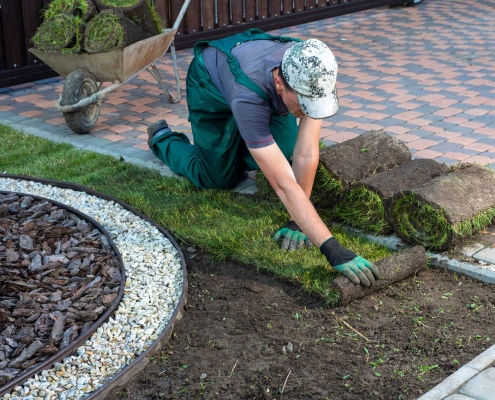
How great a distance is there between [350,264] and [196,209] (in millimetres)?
1566

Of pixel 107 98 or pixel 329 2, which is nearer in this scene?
pixel 107 98

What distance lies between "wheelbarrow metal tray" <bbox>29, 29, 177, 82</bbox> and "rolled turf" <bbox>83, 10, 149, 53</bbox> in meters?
0.06

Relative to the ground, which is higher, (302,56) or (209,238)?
(302,56)

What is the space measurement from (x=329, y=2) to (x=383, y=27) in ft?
3.96

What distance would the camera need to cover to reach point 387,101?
770cm

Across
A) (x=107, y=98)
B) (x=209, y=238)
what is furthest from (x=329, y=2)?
(x=209, y=238)

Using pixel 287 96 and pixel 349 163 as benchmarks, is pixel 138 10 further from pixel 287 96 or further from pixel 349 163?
pixel 287 96

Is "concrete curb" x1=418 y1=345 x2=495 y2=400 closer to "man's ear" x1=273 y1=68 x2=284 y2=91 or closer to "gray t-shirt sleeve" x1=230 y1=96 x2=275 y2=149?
"gray t-shirt sleeve" x1=230 y1=96 x2=275 y2=149

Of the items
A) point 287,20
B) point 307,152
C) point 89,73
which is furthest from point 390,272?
point 287,20

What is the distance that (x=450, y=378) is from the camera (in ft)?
11.5

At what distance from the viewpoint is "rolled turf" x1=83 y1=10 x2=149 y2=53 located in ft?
22.2

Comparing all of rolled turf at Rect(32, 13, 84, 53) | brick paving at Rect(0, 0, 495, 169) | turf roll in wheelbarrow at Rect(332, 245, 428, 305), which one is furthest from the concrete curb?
rolled turf at Rect(32, 13, 84, 53)

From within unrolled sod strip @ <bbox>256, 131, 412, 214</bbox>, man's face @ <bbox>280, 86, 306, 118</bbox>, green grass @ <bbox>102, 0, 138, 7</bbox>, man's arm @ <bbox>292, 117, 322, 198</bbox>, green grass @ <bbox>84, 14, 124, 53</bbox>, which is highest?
green grass @ <bbox>102, 0, 138, 7</bbox>

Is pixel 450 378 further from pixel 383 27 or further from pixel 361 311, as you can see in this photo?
pixel 383 27
